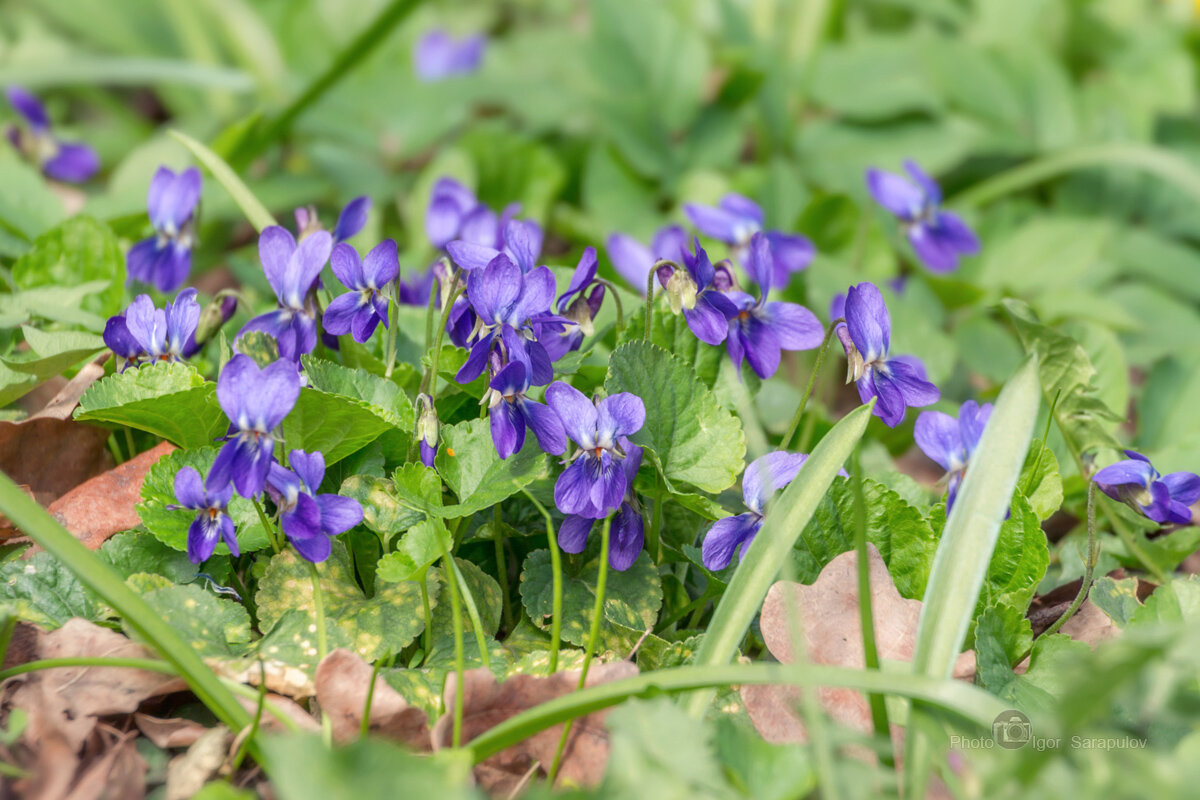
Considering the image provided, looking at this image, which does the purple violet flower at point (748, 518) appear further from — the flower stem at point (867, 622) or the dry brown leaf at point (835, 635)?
the flower stem at point (867, 622)

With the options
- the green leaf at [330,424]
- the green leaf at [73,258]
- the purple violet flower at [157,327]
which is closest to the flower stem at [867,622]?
the green leaf at [330,424]

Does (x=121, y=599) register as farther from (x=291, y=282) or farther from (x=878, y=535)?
(x=878, y=535)

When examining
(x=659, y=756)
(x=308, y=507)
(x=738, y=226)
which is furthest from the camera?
(x=738, y=226)

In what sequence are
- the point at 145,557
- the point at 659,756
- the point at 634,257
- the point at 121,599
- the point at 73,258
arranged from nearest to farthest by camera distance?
1. the point at 659,756
2. the point at 121,599
3. the point at 145,557
4. the point at 73,258
5. the point at 634,257

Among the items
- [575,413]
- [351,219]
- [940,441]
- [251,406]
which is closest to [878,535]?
[940,441]

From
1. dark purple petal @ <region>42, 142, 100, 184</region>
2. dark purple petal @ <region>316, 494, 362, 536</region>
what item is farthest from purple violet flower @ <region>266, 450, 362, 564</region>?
dark purple petal @ <region>42, 142, 100, 184</region>

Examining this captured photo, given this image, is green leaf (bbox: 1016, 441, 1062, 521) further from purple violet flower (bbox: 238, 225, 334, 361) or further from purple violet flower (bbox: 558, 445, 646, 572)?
purple violet flower (bbox: 238, 225, 334, 361)

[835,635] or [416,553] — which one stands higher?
[416,553]
